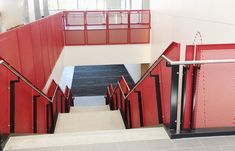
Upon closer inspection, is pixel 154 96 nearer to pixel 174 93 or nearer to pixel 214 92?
pixel 174 93

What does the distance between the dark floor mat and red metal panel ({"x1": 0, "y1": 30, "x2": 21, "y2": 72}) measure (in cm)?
946

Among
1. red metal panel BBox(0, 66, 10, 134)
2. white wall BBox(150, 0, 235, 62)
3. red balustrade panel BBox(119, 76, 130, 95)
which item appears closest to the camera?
red metal panel BBox(0, 66, 10, 134)

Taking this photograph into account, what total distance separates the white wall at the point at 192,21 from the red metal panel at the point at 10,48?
3712 mm

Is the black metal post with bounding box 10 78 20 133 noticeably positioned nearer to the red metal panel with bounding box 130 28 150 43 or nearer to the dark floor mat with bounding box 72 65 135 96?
the red metal panel with bounding box 130 28 150 43

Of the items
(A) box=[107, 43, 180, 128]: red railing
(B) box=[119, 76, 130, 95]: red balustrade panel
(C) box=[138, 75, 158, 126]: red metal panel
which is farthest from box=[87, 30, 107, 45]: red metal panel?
(C) box=[138, 75, 158, 126]: red metal panel

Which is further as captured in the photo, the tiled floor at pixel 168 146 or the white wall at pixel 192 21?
the white wall at pixel 192 21

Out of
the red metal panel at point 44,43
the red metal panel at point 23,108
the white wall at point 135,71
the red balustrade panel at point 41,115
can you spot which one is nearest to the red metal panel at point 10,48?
the red metal panel at point 23,108

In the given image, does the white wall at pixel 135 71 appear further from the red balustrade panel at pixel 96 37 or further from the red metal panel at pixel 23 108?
the red metal panel at pixel 23 108

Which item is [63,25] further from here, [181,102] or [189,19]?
[181,102]

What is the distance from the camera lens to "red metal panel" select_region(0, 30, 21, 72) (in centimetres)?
334

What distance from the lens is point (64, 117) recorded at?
616 cm

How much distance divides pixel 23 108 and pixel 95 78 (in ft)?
41.9

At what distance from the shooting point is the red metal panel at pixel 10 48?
3.34 m

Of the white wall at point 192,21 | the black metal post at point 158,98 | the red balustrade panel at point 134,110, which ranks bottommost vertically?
the red balustrade panel at point 134,110
